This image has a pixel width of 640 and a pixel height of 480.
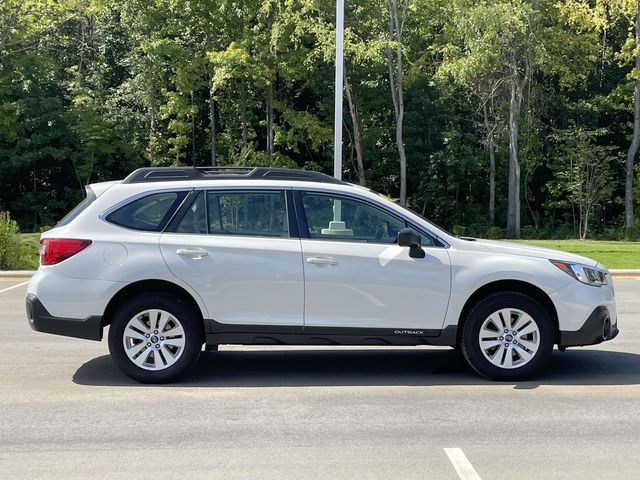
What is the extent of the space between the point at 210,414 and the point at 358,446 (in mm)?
1412

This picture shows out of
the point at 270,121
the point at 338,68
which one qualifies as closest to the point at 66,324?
the point at 338,68

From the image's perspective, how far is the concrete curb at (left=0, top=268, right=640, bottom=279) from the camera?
17.7 meters

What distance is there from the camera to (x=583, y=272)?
774 centimetres

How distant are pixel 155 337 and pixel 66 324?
2.64ft

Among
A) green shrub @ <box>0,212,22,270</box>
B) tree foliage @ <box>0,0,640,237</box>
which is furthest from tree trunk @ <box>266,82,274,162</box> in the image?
green shrub @ <box>0,212,22,270</box>

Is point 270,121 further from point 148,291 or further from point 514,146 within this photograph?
point 148,291

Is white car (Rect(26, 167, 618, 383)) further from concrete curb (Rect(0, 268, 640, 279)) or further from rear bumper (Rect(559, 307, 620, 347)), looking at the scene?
concrete curb (Rect(0, 268, 640, 279))

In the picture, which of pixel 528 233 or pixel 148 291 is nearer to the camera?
pixel 148 291

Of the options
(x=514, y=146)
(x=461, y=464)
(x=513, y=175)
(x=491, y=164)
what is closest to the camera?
(x=461, y=464)

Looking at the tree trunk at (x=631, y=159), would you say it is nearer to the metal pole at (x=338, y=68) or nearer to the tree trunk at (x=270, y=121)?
the tree trunk at (x=270, y=121)

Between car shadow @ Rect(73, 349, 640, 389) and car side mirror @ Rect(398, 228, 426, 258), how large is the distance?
1219 mm

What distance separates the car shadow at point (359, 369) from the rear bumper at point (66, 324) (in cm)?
54

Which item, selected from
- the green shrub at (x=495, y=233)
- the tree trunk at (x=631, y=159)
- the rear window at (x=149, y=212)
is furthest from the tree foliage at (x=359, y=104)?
the rear window at (x=149, y=212)

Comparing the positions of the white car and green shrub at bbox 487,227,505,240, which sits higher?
the white car
